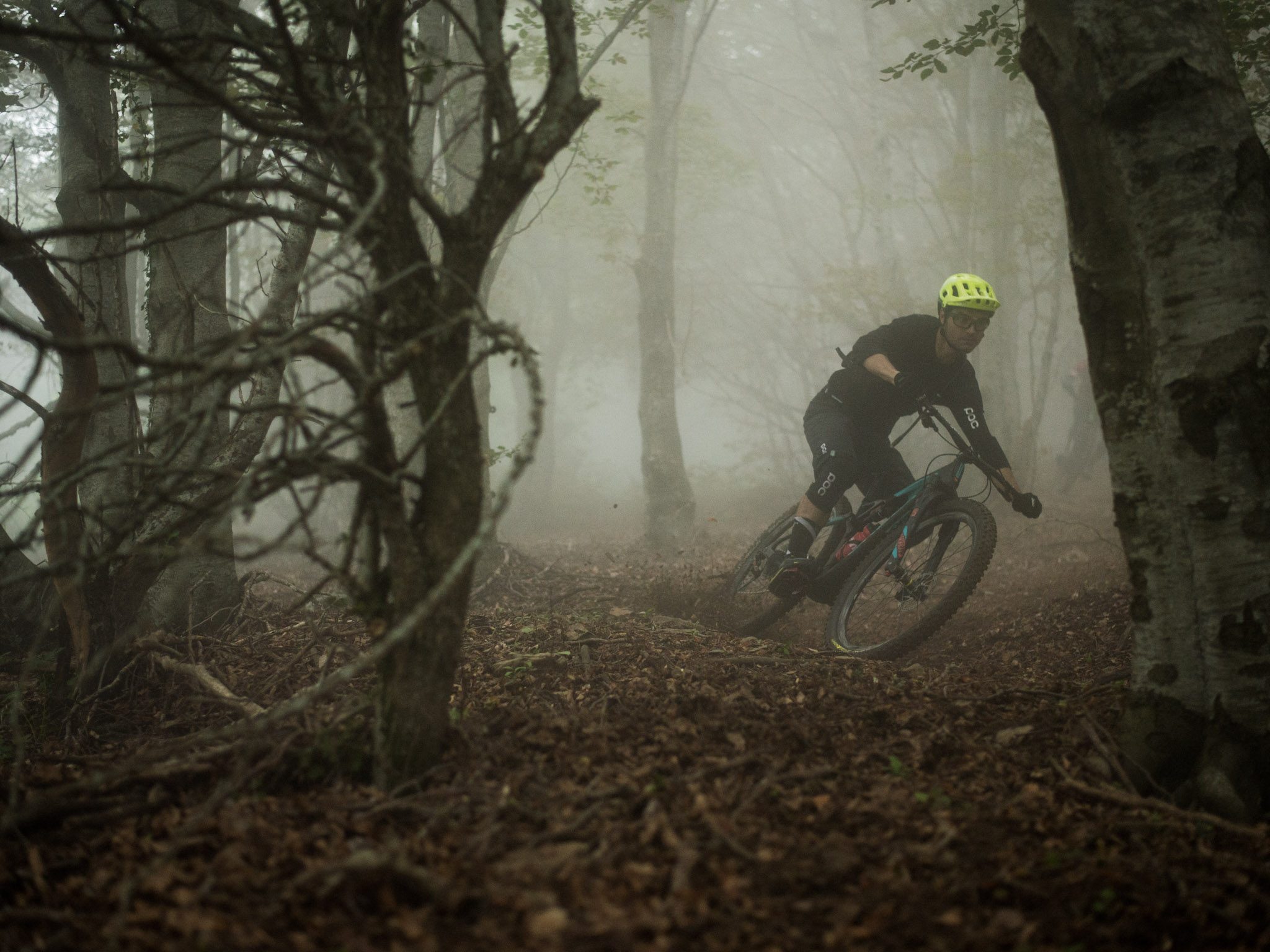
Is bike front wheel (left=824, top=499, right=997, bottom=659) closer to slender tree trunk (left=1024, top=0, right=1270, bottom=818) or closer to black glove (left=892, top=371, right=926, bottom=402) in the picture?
black glove (left=892, top=371, right=926, bottom=402)

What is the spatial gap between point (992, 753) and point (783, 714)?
81 centimetres

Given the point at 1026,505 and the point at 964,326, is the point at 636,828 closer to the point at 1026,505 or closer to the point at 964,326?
the point at 1026,505

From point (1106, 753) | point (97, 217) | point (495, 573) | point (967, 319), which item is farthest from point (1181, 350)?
point (97, 217)

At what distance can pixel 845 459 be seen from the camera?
584 cm

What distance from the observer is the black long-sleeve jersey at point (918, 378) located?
5.48m

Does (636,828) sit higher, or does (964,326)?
(964,326)

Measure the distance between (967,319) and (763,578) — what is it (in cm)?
290

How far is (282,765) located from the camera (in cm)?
262

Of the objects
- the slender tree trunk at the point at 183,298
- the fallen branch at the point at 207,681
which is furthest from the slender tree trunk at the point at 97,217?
the fallen branch at the point at 207,681

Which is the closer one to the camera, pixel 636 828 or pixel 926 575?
pixel 636 828

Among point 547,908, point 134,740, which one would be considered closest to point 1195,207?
point 547,908

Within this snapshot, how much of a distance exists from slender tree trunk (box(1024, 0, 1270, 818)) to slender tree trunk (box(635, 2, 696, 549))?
850 centimetres

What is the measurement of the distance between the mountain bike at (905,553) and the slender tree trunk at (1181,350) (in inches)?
70.2

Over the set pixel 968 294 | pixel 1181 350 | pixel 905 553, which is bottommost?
pixel 905 553
